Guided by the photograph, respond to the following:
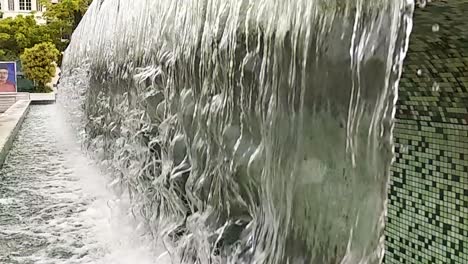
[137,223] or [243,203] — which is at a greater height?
[243,203]

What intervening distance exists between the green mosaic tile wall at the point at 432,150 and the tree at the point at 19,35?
29.8m

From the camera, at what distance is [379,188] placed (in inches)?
46.9

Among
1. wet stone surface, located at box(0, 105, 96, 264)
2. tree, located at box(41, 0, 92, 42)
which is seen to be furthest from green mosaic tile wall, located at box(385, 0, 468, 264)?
tree, located at box(41, 0, 92, 42)

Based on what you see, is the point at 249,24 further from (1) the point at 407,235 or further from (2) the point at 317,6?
(1) the point at 407,235

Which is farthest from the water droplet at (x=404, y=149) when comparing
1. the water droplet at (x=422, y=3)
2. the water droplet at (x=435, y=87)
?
the water droplet at (x=422, y=3)

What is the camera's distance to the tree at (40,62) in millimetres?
26406

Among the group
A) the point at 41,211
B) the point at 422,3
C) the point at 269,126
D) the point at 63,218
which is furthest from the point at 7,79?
the point at 422,3

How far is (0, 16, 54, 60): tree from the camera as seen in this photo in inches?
1194

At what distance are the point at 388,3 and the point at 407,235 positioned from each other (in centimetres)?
81

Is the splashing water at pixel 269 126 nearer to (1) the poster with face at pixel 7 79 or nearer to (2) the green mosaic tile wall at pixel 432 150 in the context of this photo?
(2) the green mosaic tile wall at pixel 432 150

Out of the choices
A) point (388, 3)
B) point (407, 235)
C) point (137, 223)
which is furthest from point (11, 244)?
point (388, 3)

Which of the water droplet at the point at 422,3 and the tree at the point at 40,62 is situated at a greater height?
the water droplet at the point at 422,3

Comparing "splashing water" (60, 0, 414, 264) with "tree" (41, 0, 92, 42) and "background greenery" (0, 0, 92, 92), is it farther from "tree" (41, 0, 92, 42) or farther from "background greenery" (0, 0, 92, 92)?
"tree" (41, 0, 92, 42)

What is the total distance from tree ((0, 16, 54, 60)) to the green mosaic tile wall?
29.8 m
